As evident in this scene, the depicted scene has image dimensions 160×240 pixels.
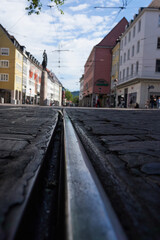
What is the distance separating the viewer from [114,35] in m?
45.3

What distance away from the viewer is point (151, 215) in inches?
24.9

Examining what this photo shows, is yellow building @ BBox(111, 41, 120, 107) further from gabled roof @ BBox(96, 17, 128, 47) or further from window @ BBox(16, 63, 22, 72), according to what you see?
window @ BBox(16, 63, 22, 72)

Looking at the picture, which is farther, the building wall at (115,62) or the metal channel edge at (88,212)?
the building wall at (115,62)

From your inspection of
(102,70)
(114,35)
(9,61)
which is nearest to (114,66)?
(102,70)

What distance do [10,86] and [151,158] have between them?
44.0 m

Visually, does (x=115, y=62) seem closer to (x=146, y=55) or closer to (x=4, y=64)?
(x=146, y=55)

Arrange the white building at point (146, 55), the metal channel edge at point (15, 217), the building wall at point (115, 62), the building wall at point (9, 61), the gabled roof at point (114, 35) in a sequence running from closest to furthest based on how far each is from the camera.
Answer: the metal channel edge at point (15, 217), the white building at point (146, 55), the building wall at point (115, 62), the building wall at point (9, 61), the gabled roof at point (114, 35)

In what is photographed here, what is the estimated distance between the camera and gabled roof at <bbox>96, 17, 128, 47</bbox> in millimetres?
44969

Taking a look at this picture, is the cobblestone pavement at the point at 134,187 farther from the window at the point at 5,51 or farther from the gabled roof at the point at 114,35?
the gabled roof at the point at 114,35

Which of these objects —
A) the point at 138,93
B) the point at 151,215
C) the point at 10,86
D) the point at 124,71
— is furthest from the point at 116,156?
the point at 10,86

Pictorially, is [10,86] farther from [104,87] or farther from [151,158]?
[151,158]

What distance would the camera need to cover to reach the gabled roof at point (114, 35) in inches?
1770

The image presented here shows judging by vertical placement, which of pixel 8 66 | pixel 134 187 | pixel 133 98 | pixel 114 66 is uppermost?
pixel 114 66

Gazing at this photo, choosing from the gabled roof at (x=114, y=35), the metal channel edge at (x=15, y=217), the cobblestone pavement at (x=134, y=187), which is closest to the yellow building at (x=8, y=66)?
the gabled roof at (x=114, y=35)
